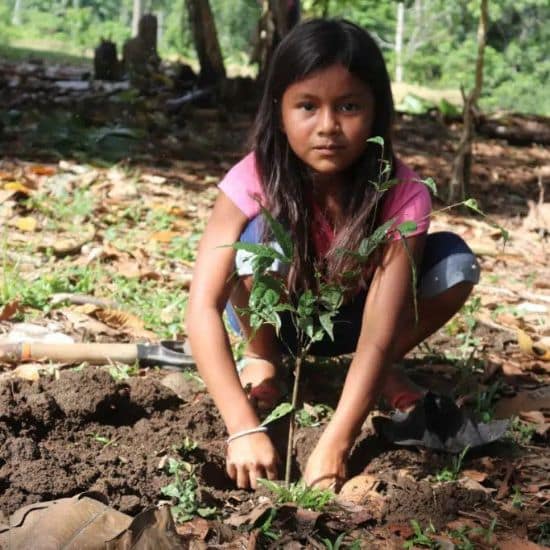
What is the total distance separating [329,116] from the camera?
2.41 meters

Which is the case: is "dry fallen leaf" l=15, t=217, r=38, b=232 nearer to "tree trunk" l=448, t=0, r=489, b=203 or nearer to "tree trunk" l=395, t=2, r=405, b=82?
"tree trunk" l=448, t=0, r=489, b=203

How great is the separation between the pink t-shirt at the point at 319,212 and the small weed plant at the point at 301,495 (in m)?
0.70

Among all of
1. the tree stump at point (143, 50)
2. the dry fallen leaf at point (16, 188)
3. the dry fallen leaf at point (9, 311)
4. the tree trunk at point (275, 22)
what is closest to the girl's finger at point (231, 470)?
the dry fallen leaf at point (9, 311)

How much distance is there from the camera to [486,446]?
260 centimetres

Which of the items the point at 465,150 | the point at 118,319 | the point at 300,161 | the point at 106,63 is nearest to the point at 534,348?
the point at 300,161

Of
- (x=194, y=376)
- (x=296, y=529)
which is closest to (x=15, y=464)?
(x=296, y=529)

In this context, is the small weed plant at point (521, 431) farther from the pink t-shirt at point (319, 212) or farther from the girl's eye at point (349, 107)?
the girl's eye at point (349, 107)

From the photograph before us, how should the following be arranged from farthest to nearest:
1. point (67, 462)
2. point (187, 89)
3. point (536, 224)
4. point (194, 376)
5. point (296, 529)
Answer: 1. point (187, 89)
2. point (536, 224)
3. point (194, 376)
4. point (67, 462)
5. point (296, 529)

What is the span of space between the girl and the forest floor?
0.16 meters

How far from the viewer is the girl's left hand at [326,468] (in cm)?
234

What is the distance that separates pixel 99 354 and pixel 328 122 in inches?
46.1

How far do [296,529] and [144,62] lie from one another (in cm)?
958

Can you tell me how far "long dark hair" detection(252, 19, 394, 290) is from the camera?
2.42 meters

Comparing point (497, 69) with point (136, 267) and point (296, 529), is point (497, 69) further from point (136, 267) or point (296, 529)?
point (296, 529)
